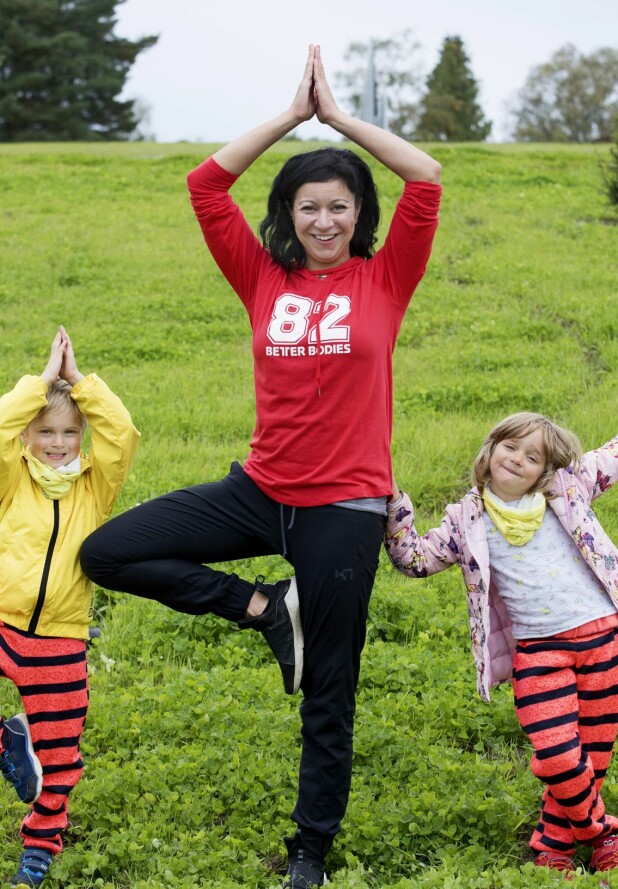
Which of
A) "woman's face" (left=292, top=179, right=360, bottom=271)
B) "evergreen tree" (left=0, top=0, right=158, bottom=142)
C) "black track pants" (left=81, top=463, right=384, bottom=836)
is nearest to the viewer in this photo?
"black track pants" (left=81, top=463, right=384, bottom=836)

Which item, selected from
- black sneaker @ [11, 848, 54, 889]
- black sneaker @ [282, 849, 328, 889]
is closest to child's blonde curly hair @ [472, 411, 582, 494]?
black sneaker @ [282, 849, 328, 889]

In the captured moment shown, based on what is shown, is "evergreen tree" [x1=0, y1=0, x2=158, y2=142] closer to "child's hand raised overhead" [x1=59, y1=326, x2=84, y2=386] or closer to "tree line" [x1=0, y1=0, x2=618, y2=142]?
"tree line" [x1=0, y1=0, x2=618, y2=142]

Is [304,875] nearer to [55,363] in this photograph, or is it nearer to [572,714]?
[572,714]

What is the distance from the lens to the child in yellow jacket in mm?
4102

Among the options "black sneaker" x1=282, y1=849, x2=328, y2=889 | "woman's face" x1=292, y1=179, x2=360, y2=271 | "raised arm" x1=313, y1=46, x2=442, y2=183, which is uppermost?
"raised arm" x1=313, y1=46, x2=442, y2=183

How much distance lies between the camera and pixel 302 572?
3979 millimetres

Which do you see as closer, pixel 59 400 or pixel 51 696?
pixel 51 696

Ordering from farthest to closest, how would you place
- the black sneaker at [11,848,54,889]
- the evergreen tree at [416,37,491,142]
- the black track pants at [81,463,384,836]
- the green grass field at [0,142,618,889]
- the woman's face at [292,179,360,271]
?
1. the evergreen tree at [416,37,491,142]
2. the green grass field at [0,142,618,889]
3. the black sneaker at [11,848,54,889]
4. the woman's face at [292,179,360,271]
5. the black track pants at [81,463,384,836]

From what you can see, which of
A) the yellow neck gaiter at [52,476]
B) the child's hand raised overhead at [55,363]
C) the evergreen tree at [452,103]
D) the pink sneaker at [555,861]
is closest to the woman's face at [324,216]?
the child's hand raised overhead at [55,363]

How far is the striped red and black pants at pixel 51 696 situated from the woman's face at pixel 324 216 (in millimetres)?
1895

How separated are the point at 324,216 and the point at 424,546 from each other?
1.44 metres

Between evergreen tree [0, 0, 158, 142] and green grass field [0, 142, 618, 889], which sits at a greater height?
evergreen tree [0, 0, 158, 142]

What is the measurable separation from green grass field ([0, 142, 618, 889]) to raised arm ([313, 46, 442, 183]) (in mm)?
2694

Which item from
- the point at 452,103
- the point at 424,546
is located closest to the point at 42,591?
the point at 424,546
